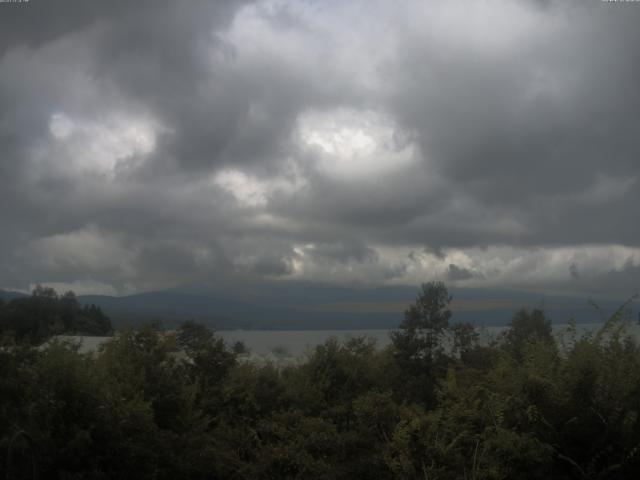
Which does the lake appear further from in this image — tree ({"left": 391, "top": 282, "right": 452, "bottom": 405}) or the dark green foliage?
the dark green foliage

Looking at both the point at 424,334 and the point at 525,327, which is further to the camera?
the point at 525,327

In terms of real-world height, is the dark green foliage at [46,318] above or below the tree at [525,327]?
above

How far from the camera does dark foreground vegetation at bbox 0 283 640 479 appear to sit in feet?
31.6

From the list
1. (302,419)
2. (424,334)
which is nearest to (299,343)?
(424,334)

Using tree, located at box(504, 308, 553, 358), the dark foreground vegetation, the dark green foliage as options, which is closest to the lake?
tree, located at box(504, 308, 553, 358)

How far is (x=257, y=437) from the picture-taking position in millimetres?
12594

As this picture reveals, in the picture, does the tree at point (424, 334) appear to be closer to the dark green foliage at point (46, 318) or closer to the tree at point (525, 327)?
the tree at point (525, 327)

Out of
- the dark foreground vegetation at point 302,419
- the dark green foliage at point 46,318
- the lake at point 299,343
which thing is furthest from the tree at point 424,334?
the dark green foliage at point 46,318

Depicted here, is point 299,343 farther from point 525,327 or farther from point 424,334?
point 525,327

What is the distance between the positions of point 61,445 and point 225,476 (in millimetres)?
3285

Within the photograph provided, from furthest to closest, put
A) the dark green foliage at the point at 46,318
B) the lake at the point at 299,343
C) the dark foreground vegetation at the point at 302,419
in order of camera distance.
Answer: the lake at the point at 299,343, the dark green foliage at the point at 46,318, the dark foreground vegetation at the point at 302,419

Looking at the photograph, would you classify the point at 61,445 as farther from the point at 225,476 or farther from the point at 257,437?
the point at 257,437

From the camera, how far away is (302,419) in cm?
1283

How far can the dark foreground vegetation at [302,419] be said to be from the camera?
9.64 m
